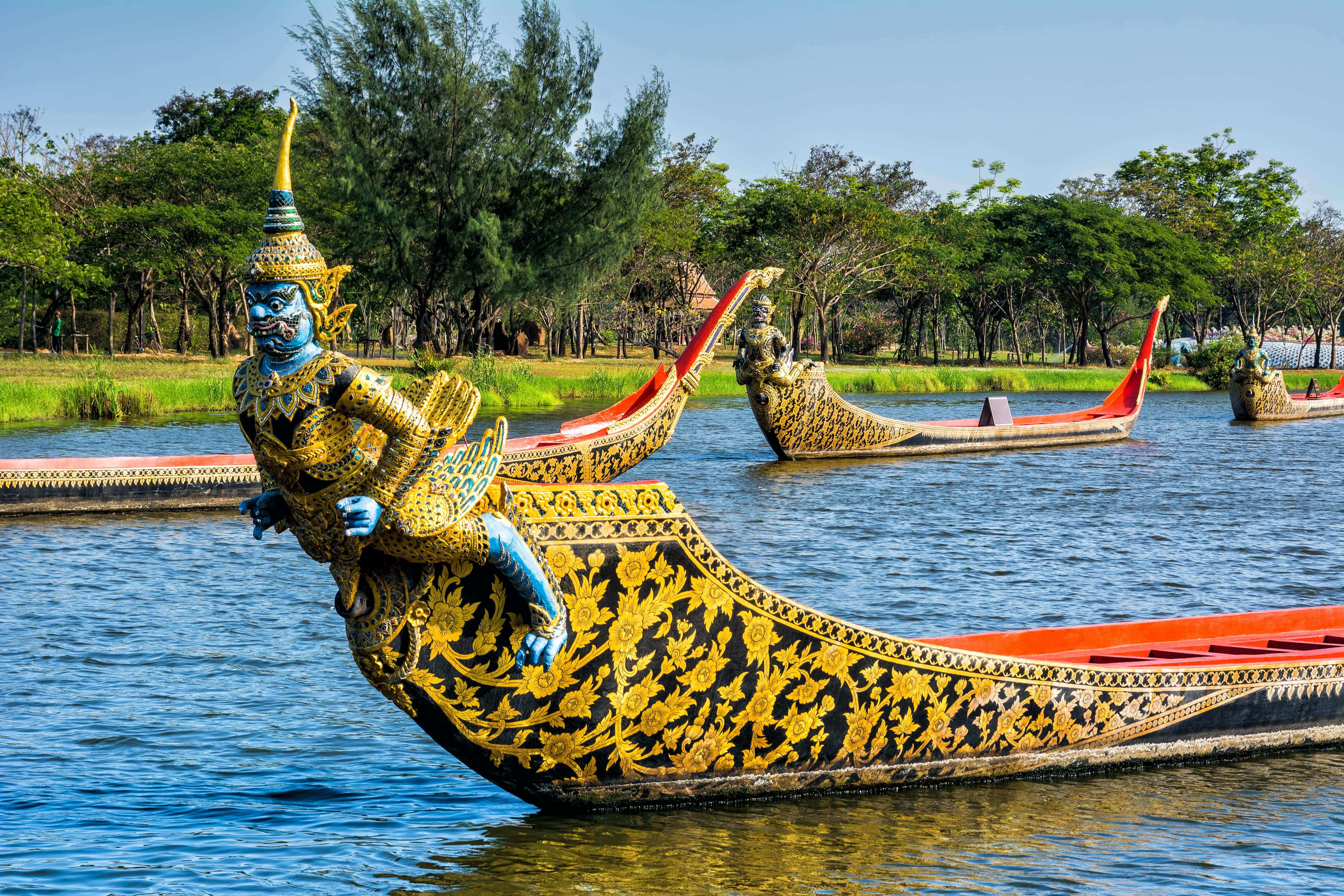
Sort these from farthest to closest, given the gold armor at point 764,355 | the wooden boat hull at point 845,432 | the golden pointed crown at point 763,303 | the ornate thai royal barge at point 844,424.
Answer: the wooden boat hull at point 845,432, the ornate thai royal barge at point 844,424, the gold armor at point 764,355, the golden pointed crown at point 763,303

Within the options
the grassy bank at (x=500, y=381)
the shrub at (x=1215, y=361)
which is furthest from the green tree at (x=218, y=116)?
the shrub at (x=1215, y=361)

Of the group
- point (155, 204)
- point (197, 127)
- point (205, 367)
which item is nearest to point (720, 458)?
point (205, 367)

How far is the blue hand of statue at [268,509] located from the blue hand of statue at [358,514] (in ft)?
1.34

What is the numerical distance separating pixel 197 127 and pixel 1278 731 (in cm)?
6191

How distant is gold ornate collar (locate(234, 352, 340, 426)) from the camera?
4.38 metres

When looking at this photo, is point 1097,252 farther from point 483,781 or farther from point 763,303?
point 483,781

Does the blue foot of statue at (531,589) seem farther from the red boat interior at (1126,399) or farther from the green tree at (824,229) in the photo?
the green tree at (824,229)

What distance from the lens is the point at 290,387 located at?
439cm

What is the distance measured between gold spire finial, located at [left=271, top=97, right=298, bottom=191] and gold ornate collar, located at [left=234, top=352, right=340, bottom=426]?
0.62 meters

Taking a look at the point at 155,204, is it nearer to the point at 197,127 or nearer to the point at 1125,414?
the point at 197,127

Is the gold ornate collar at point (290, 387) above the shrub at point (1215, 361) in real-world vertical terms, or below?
below

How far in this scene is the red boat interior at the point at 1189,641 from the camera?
7023 millimetres

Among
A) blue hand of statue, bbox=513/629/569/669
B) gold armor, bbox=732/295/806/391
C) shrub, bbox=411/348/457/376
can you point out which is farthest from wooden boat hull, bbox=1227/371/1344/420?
blue hand of statue, bbox=513/629/569/669

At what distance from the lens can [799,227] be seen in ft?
179
